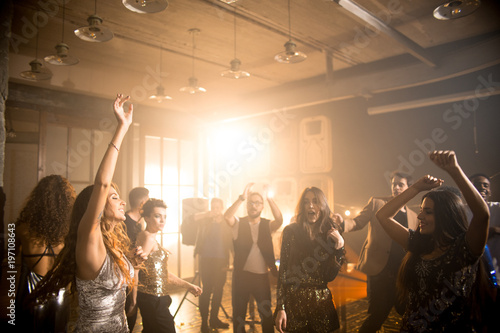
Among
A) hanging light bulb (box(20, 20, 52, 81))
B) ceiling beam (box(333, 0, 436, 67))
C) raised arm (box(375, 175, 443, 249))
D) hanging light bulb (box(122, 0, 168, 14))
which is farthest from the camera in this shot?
hanging light bulb (box(20, 20, 52, 81))

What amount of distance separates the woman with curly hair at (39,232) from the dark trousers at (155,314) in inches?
31.6

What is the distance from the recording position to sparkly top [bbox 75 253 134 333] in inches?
71.1

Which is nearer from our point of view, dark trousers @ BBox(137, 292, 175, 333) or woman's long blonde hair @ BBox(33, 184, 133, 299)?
woman's long blonde hair @ BBox(33, 184, 133, 299)

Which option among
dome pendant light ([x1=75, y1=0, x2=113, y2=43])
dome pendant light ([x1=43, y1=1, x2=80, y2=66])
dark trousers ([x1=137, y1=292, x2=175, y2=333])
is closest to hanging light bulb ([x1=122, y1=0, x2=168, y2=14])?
dome pendant light ([x1=75, y1=0, x2=113, y2=43])

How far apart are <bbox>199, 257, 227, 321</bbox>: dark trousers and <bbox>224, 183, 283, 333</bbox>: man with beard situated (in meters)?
0.95

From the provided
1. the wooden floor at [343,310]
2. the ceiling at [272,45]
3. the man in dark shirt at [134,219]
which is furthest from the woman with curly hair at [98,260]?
the ceiling at [272,45]

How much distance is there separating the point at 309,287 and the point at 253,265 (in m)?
A: 1.31

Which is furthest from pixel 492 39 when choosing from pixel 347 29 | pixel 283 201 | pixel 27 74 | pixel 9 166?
pixel 9 166

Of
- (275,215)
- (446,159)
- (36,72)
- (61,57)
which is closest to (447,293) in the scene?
(446,159)

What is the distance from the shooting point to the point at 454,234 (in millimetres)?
1900

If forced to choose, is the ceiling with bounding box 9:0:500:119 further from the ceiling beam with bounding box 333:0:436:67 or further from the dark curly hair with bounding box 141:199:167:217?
the dark curly hair with bounding box 141:199:167:217

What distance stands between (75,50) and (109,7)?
5.36ft

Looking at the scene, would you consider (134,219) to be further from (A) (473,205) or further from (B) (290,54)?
(A) (473,205)

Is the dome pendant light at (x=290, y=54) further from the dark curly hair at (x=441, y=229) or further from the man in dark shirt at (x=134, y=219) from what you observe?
the dark curly hair at (x=441, y=229)
